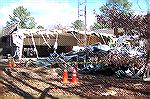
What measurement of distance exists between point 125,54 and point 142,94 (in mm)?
5424

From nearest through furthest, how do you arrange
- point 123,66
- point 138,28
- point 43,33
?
point 138,28
point 123,66
point 43,33

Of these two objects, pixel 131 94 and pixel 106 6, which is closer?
pixel 131 94

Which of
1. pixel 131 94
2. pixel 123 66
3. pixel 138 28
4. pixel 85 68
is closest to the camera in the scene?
pixel 131 94

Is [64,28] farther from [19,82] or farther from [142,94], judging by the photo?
[142,94]

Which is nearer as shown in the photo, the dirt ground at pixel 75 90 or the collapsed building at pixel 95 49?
the dirt ground at pixel 75 90

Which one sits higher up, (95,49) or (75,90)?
(95,49)

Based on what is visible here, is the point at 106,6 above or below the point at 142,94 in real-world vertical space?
above

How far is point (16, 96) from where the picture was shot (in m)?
9.52

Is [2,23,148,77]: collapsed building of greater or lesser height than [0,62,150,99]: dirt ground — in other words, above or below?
above

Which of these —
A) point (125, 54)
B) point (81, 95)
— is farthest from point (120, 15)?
point (81, 95)

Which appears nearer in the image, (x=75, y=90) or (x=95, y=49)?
(x=75, y=90)

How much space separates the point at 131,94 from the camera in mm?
9922

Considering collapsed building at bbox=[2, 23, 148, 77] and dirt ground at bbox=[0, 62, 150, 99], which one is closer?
dirt ground at bbox=[0, 62, 150, 99]

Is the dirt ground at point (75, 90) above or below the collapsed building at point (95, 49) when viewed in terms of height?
below
